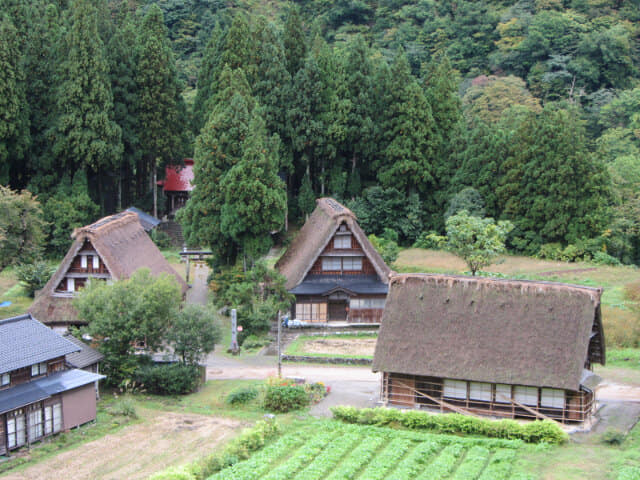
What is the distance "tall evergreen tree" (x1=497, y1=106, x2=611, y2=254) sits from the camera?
179 ft

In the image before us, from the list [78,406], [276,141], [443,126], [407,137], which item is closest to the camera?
[78,406]

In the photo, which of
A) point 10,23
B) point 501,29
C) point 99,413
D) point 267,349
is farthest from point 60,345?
point 501,29

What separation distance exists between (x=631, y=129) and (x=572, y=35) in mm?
14765

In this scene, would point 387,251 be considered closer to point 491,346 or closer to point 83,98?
point 491,346

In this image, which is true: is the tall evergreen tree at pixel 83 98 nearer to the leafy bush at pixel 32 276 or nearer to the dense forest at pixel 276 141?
the dense forest at pixel 276 141

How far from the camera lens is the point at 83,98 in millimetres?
55531

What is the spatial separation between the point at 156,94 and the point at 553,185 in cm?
2802

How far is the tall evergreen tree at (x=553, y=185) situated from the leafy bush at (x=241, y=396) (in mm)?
27772

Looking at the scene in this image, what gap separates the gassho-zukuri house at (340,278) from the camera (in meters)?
45.5

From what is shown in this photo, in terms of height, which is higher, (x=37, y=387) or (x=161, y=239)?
(x=161, y=239)

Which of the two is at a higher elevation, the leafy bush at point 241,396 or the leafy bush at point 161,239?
the leafy bush at point 161,239

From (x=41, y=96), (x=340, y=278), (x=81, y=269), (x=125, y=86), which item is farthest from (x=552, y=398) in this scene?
(x=41, y=96)

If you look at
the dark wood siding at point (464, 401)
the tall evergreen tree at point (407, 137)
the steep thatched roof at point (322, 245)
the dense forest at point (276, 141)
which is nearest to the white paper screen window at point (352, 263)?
the steep thatched roof at point (322, 245)

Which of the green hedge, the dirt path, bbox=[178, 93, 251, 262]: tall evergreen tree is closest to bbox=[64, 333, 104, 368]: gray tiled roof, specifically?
the dirt path
